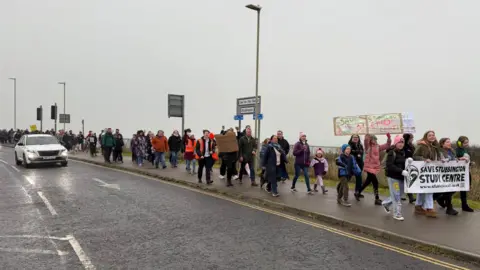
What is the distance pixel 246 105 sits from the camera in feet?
53.5

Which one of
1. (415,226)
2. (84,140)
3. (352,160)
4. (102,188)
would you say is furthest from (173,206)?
(84,140)

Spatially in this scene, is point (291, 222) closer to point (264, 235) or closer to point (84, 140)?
point (264, 235)

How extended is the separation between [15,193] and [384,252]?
992 cm

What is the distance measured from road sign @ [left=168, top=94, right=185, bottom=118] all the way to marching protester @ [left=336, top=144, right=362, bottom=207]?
13.9m

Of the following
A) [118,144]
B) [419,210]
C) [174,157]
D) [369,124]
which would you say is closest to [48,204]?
[419,210]

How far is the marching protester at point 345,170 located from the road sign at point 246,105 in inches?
249

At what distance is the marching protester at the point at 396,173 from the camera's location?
26.1ft

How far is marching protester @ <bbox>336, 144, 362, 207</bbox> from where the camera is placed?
9.55m

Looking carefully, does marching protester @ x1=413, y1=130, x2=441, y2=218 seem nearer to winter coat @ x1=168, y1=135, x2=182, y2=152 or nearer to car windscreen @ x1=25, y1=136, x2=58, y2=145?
winter coat @ x1=168, y1=135, x2=182, y2=152

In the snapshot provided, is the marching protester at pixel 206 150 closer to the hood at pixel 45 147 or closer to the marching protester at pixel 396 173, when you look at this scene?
the marching protester at pixel 396 173

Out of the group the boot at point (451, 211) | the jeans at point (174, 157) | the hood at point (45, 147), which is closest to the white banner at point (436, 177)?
the boot at point (451, 211)

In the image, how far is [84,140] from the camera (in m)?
34.2

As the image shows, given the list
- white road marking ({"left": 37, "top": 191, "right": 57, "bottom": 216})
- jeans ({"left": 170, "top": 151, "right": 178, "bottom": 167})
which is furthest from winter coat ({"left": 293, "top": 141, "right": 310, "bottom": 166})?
jeans ({"left": 170, "top": 151, "right": 178, "bottom": 167})

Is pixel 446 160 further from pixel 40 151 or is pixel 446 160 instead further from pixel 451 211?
pixel 40 151
